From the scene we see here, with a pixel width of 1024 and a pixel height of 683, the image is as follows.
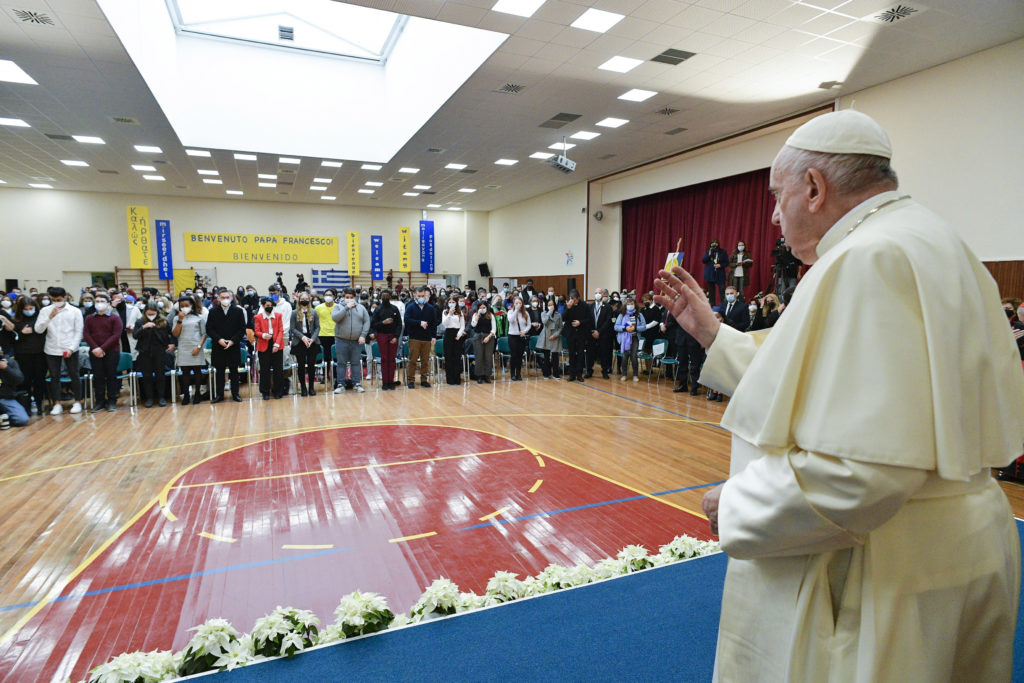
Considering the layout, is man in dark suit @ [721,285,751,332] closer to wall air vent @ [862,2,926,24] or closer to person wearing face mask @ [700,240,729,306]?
person wearing face mask @ [700,240,729,306]

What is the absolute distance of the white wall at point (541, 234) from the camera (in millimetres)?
18250

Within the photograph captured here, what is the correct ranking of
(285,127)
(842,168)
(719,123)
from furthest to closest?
(285,127) → (719,123) → (842,168)

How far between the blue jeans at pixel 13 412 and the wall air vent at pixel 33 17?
4966 mm

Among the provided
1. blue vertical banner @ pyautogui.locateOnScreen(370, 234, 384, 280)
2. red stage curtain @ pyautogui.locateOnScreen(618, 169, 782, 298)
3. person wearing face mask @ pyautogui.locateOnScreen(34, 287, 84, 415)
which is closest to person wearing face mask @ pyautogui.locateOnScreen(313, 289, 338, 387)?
person wearing face mask @ pyautogui.locateOnScreen(34, 287, 84, 415)

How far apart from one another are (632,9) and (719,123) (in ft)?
18.5

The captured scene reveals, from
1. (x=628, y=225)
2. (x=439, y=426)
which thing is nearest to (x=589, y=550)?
(x=439, y=426)

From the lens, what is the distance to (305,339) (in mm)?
9148

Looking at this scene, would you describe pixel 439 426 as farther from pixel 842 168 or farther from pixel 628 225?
pixel 628 225

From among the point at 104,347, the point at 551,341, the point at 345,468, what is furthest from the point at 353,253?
the point at 345,468

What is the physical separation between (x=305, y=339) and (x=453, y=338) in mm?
2780

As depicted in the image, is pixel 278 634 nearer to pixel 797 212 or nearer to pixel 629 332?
pixel 797 212

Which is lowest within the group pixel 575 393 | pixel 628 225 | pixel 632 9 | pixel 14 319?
pixel 575 393

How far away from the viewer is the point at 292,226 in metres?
21.8

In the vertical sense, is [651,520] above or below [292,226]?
below
